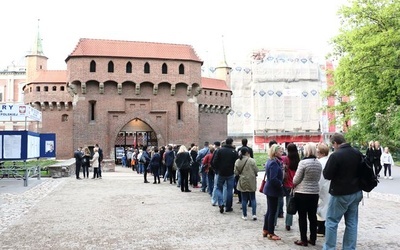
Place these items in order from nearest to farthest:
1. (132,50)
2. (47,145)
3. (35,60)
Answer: (47,145)
(132,50)
(35,60)

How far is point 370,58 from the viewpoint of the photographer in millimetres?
24625

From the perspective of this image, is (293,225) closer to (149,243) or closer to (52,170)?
(149,243)

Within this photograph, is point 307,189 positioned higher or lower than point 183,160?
lower

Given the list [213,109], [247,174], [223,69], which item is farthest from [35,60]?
[247,174]

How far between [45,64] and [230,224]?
39932 millimetres

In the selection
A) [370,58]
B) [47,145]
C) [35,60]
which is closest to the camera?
[47,145]

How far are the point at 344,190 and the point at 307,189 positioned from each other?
1.04 m

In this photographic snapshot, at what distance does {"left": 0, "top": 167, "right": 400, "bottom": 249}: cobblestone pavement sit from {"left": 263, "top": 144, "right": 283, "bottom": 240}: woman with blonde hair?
27 centimetres

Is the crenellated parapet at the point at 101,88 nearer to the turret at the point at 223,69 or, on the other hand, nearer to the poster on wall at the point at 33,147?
the poster on wall at the point at 33,147

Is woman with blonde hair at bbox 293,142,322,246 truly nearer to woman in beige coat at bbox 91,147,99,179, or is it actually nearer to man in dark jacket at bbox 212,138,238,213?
man in dark jacket at bbox 212,138,238,213

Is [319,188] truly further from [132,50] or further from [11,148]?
[132,50]

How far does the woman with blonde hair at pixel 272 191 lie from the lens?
7.15 meters

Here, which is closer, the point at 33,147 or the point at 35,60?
the point at 33,147

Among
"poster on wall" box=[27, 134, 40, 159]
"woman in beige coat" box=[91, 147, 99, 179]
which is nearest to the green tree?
"woman in beige coat" box=[91, 147, 99, 179]
